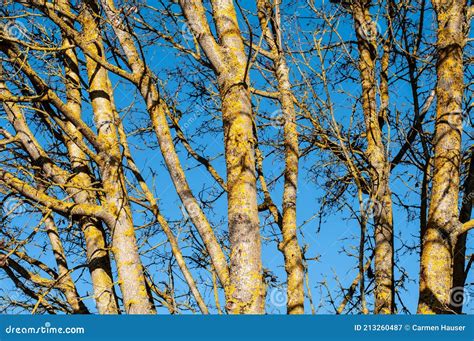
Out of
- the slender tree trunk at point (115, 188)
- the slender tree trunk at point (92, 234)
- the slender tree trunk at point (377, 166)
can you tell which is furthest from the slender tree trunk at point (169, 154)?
the slender tree trunk at point (377, 166)

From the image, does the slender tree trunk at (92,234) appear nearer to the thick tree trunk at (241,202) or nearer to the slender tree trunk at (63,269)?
the slender tree trunk at (63,269)

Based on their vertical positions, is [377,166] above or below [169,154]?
above

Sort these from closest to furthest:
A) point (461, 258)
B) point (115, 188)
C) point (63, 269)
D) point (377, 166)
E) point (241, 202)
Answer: point (241, 202), point (461, 258), point (115, 188), point (377, 166), point (63, 269)

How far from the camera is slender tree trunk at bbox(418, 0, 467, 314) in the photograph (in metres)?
4.73

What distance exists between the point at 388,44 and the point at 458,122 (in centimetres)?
244

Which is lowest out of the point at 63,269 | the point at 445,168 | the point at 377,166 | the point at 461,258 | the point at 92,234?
the point at 461,258

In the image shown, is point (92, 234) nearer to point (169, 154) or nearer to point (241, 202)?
point (169, 154)

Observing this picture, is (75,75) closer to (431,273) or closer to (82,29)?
(82,29)

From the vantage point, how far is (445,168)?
5102mm

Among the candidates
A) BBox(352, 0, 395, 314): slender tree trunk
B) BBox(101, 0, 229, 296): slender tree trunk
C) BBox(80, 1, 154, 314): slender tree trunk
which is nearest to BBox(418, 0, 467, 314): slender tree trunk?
BBox(352, 0, 395, 314): slender tree trunk

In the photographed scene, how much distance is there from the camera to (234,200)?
3818 mm

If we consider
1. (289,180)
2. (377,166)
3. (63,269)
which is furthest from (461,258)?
(63,269)

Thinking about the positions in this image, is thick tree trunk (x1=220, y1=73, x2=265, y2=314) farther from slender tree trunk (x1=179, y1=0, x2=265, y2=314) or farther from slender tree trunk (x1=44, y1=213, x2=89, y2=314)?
slender tree trunk (x1=44, y1=213, x2=89, y2=314)
